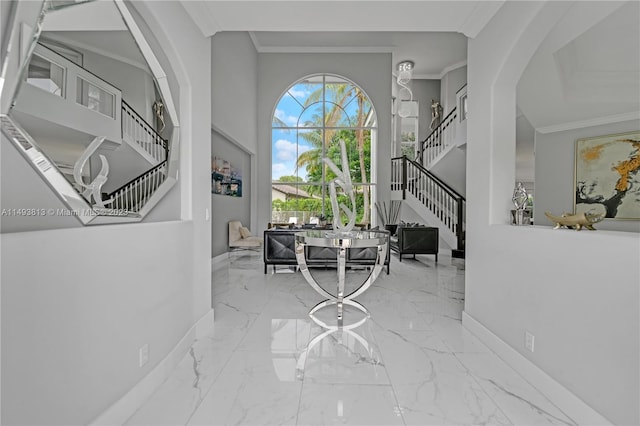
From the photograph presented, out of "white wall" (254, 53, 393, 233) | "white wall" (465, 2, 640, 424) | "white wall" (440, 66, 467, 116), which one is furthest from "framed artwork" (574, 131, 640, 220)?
"white wall" (440, 66, 467, 116)

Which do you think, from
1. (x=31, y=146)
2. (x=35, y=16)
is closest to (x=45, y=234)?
(x=31, y=146)

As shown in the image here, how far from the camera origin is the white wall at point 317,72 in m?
9.12

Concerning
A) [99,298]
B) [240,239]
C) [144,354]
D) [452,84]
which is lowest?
[144,354]

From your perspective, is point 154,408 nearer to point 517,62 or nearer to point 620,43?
point 517,62

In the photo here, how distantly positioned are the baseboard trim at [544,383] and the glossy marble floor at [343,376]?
1.7 inches

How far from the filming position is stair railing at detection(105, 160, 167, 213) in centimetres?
178

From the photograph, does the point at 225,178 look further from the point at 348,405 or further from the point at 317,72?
the point at 348,405

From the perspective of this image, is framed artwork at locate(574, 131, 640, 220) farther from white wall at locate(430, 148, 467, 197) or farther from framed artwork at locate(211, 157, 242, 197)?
white wall at locate(430, 148, 467, 197)

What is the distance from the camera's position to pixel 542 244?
6.74ft

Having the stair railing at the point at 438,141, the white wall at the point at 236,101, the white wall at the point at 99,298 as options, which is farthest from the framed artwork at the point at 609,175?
the stair railing at the point at 438,141

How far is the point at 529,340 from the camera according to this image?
2131 mm

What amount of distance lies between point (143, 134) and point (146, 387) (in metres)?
1.50

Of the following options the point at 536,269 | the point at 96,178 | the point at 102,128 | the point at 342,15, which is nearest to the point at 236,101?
the point at 342,15

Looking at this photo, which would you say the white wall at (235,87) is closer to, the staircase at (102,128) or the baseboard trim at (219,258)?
the baseboard trim at (219,258)
